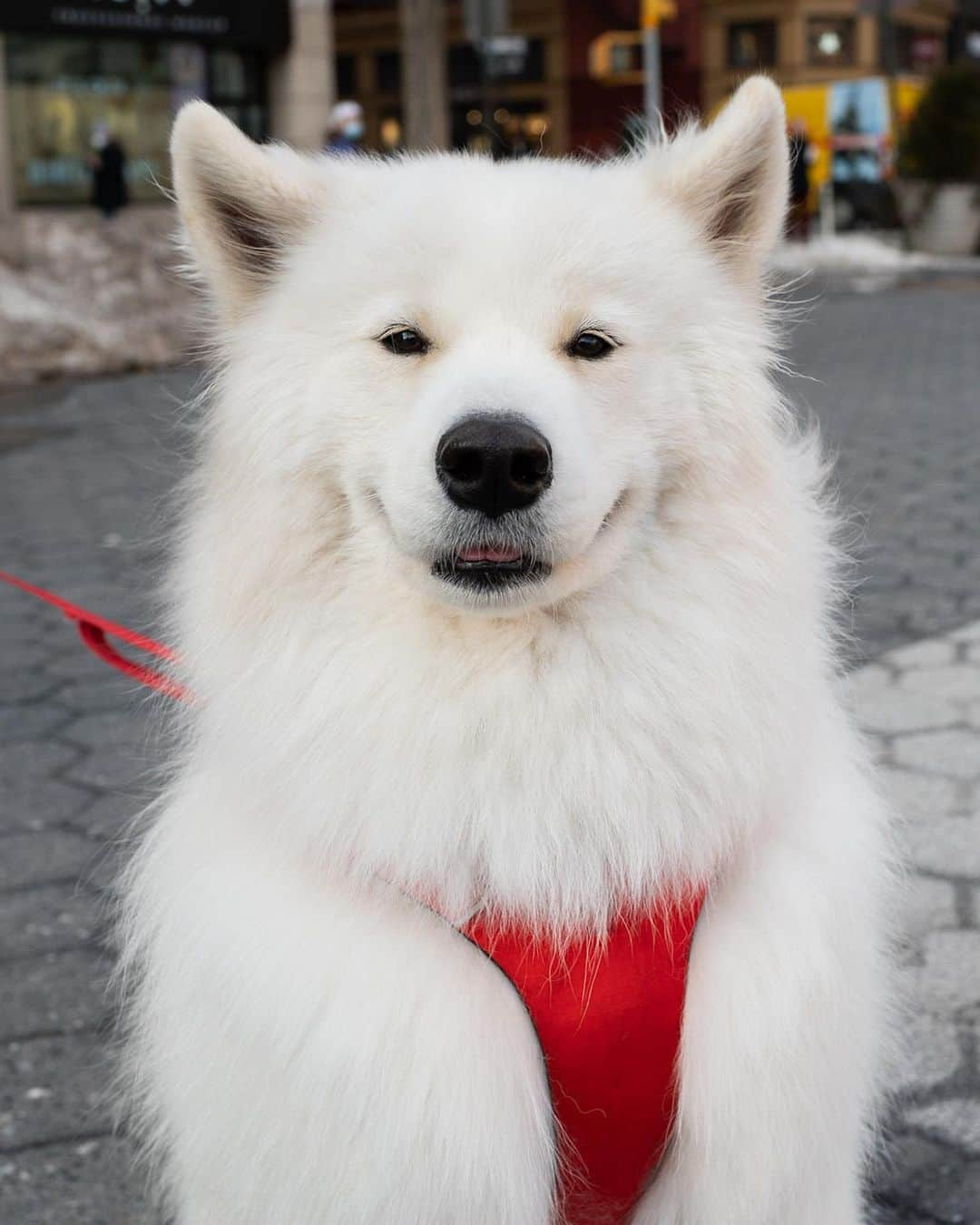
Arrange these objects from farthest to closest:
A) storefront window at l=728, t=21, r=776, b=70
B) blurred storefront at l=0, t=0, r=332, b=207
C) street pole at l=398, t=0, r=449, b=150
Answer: storefront window at l=728, t=21, r=776, b=70 → blurred storefront at l=0, t=0, r=332, b=207 → street pole at l=398, t=0, r=449, b=150

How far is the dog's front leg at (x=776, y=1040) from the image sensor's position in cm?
197

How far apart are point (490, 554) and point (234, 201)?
2.31ft

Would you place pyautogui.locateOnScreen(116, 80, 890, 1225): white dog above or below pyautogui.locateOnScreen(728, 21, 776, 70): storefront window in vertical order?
below

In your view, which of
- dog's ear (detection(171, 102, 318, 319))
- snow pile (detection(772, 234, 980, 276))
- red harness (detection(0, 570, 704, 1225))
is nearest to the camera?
red harness (detection(0, 570, 704, 1225))

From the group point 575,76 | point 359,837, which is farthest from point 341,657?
point 575,76

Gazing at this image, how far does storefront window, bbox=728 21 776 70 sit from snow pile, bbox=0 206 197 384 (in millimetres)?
33051

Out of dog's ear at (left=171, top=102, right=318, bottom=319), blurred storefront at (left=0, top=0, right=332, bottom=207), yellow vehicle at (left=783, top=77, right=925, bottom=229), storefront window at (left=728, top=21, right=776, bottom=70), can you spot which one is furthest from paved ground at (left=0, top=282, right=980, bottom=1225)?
storefront window at (left=728, top=21, right=776, bottom=70)

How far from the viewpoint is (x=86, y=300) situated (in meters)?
12.4

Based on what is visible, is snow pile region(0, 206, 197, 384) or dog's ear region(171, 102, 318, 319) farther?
snow pile region(0, 206, 197, 384)

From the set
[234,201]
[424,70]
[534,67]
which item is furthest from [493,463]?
[534,67]

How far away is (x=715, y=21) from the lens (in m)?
41.1

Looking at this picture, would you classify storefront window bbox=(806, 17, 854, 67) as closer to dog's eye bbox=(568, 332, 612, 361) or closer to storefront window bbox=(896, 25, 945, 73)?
storefront window bbox=(896, 25, 945, 73)

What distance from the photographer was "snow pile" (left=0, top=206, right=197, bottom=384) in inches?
472

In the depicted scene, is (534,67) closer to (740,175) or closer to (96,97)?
(96,97)
